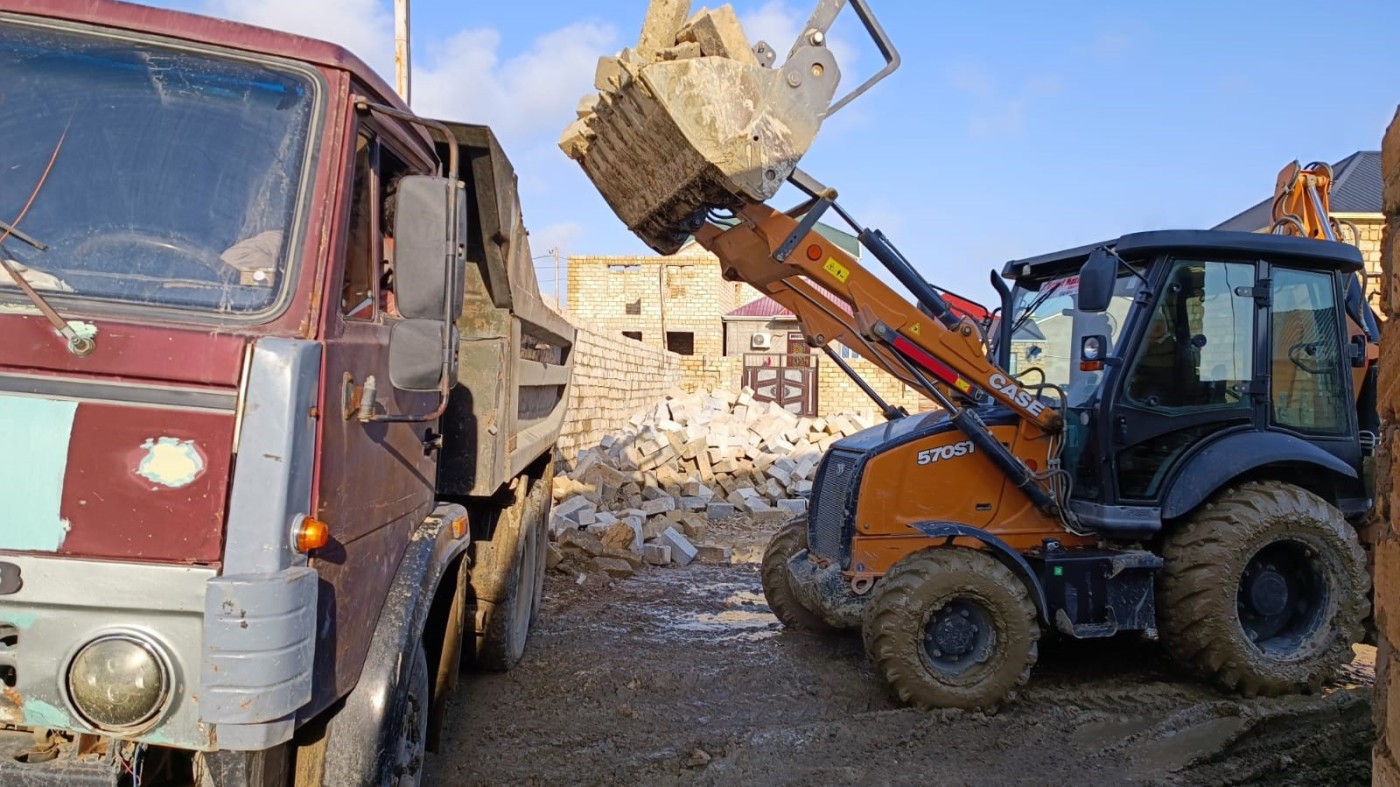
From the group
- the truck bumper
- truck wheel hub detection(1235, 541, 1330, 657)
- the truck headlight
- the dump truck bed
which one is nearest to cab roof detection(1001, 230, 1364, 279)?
truck wheel hub detection(1235, 541, 1330, 657)

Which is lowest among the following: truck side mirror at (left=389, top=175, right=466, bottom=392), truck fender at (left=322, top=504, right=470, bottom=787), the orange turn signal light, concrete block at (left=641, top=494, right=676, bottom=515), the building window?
concrete block at (left=641, top=494, right=676, bottom=515)

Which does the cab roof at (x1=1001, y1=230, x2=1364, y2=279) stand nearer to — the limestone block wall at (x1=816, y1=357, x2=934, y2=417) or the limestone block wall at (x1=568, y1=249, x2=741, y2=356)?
the limestone block wall at (x1=816, y1=357, x2=934, y2=417)

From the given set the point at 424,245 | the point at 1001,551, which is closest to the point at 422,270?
the point at 424,245

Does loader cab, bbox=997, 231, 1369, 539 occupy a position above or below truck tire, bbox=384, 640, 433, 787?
above

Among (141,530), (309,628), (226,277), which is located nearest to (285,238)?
(226,277)

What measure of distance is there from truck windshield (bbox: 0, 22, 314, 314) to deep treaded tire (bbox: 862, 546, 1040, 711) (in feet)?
11.1

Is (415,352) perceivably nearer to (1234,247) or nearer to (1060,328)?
(1060,328)

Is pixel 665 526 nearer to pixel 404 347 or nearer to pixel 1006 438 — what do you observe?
pixel 1006 438

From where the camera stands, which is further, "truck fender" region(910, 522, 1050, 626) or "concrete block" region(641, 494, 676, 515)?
"concrete block" region(641, 494, 676, 515)

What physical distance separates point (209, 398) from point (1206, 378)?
197 inches

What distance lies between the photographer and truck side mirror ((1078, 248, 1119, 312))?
15.5 feet

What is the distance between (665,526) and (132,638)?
27.4ft

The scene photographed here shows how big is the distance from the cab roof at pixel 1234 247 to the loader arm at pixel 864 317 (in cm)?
94

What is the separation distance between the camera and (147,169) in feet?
7.88
